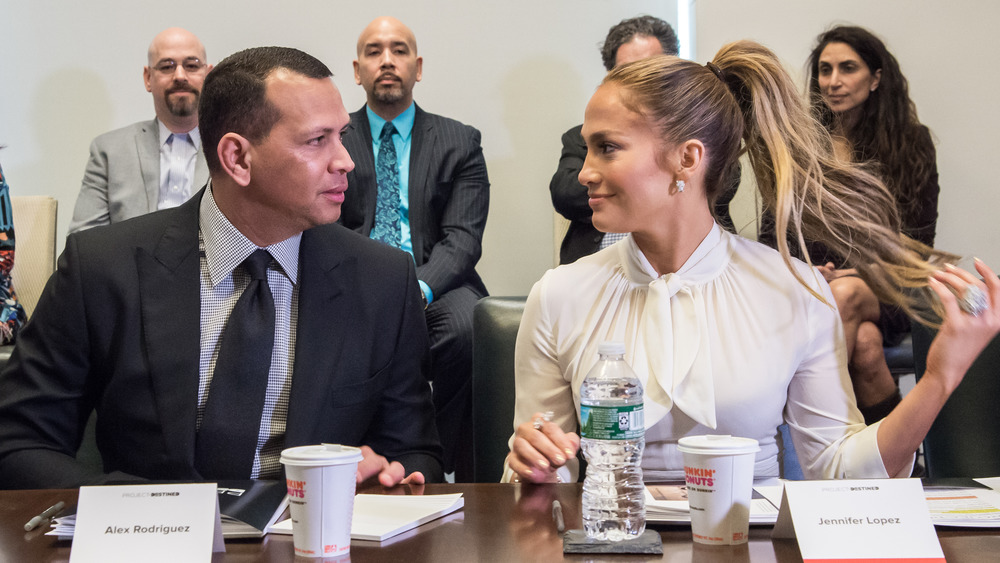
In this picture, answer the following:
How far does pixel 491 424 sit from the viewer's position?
173 cm

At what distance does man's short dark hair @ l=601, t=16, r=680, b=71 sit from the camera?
3303mm

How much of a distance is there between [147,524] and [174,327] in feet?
2.08

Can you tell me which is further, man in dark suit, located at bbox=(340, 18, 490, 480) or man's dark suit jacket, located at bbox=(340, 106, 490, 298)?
man's dark suit jacket, located at bbox=(340, 106, 490, 298)

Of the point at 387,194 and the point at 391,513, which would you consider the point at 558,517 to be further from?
A: the point at 387,194

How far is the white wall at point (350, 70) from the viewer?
3854 mm

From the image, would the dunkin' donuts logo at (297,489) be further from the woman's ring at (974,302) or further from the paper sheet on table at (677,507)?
the woman's ring at (974,302)

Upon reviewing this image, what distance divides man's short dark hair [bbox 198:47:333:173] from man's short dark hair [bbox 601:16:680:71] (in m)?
1.89

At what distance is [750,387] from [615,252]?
344 millimetres

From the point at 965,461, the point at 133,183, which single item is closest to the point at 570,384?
the point at 965,461

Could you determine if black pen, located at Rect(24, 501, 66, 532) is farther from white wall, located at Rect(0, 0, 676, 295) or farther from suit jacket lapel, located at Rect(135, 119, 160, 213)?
white wall, located at Rect(0, 0, 676, 295)

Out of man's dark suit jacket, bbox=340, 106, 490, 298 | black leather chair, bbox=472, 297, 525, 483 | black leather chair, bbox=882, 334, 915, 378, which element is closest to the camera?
black leather chair, bbox=472, 297, 525, 483

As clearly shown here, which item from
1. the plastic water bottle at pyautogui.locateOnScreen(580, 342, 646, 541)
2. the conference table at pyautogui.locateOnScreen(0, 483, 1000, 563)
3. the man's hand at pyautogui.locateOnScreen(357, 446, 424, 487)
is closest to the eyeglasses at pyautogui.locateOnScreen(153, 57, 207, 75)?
the man's hand at pyautogui.locateOnScreen(357, 446, 424, 487)

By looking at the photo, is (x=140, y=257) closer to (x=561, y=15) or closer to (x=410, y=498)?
(x=410, y=498)

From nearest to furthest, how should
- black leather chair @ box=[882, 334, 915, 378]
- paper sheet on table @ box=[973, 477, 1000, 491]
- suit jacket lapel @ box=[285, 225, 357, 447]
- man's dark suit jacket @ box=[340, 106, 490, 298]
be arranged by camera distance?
paper sheet on table @ box=[973, 477, 1000, 491], suit jacket lapel @ box=[285, 225, 357, 447], black leather chair @ box=[882, 334, 915, 378], man's dark suit jacket @ box=[340, 106, 490, 298]
